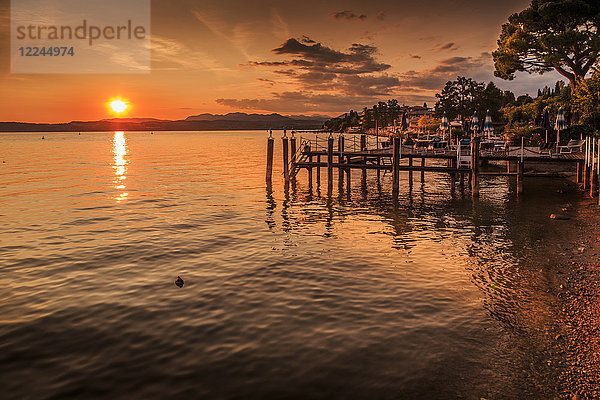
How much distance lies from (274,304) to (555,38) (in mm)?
42613

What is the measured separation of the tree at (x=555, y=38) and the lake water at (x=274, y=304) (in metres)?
25.5

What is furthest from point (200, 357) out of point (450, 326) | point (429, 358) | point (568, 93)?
point (568, 93)

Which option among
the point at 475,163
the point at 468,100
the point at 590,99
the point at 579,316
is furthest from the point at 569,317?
Result: the point at 468,100

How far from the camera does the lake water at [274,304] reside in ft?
26.2

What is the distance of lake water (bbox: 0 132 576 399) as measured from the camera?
315 inches

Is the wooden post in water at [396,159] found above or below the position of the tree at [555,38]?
below

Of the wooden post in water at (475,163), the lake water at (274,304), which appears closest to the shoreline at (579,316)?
the lake water at (274,304)

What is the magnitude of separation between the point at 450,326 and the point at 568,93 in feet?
149

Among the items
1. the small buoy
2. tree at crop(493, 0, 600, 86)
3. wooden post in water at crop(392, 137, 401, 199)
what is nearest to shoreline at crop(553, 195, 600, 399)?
the small buoy

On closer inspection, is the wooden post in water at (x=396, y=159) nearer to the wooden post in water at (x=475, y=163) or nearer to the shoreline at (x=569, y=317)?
the wooden post in water at (x=475, y=163)

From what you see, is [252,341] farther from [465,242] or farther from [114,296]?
[465,242]

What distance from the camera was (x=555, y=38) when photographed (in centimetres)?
4150

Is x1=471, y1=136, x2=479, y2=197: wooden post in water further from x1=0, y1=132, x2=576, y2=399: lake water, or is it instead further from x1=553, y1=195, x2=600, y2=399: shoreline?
x1=553, y1=195, x2=600, y2=399: shoreline

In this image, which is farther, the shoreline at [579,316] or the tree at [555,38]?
the tree at [555,38]
